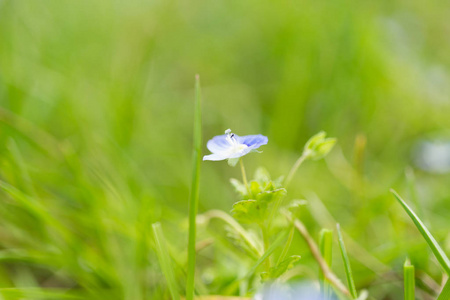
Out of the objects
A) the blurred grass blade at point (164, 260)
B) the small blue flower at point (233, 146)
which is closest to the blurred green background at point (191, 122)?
the blurred grass blade at point (164, 260)

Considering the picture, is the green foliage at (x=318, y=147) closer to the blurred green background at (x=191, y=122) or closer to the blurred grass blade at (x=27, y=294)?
the blurred green background at (x=191, y=122)

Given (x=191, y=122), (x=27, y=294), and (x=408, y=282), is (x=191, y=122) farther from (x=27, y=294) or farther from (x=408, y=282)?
(x=408, y=282)

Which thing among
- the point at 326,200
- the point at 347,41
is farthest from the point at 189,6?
the point at 326,200

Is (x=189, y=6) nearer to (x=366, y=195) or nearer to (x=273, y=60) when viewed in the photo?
(x=273, y=60)

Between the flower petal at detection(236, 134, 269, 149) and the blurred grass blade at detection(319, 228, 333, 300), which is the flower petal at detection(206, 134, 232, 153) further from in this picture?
the blurred grass blade at detection(319, 228, 333, 300)

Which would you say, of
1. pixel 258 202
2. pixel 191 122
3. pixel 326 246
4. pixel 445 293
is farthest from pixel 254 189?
pixel 191 122

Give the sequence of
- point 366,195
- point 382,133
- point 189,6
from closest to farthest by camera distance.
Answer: point 366,195 → point 382,133 → point 189,6
